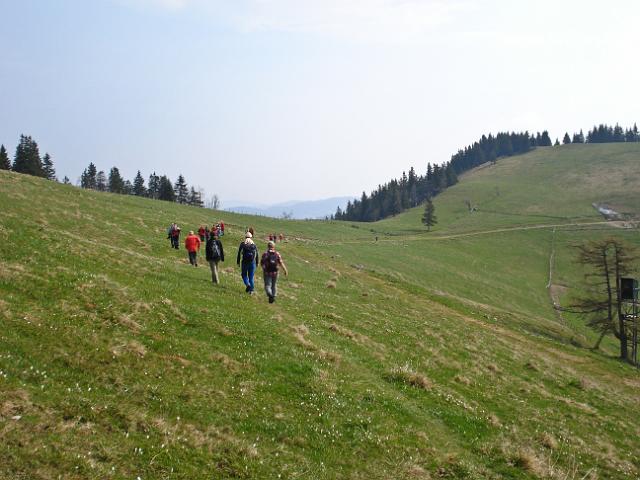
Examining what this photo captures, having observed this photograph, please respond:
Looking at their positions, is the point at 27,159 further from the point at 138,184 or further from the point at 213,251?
the point at 213,251

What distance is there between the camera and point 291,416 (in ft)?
38.6

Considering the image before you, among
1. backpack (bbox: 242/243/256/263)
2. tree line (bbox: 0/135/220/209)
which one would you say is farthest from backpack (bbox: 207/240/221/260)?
tree line (bbox: 0/135/220/209)

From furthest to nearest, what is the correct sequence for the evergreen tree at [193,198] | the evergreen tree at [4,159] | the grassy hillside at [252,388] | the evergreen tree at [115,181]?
the evergreen tree at [193,198]
the evergreen tree at [115,181]
the evergreen tree at [4,159]
the grassy hillside at [252,388]

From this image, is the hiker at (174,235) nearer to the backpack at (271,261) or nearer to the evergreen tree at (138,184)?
the backpack at (271,261)

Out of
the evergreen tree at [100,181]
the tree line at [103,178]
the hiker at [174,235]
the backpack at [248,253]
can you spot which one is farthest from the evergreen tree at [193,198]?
the backpack at [248,253]

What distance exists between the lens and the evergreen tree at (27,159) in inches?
4072

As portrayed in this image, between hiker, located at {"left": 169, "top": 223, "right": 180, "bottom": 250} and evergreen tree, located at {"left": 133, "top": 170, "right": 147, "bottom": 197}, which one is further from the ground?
evergreen tree, located at {"left": 133, "top": 170, "right": 147, "bottom": 197}

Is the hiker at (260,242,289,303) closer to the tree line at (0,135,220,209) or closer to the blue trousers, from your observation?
the blue trousers

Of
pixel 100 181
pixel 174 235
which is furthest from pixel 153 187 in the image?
pixel 174 235

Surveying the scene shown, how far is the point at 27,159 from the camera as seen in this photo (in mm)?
103938

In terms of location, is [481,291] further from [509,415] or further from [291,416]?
[291,416]

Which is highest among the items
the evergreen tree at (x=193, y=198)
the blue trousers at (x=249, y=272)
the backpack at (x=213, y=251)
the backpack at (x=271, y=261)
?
the evergreen tree at (x=193, y=198)

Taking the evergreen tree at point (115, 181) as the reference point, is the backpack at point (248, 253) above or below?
below

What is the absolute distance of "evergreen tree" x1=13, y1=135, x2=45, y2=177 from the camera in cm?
10344
